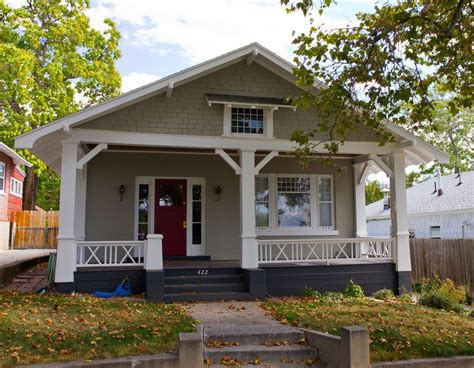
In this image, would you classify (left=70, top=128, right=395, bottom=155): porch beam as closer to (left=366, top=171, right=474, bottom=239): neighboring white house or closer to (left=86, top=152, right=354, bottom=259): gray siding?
(left=86, top=152, right=354, bottom=259): gray siding

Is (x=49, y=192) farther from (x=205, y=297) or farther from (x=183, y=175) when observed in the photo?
(x=205, y=297)

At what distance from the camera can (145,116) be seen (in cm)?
1033

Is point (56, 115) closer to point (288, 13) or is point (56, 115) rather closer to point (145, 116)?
point (145, 116)

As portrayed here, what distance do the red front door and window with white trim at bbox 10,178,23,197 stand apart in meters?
15.8

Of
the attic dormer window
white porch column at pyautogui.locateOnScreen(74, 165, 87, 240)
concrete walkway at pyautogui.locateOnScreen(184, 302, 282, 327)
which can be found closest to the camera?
concrete walkway at pyautogui.locateOnScreen(184, 302, 282, 327)

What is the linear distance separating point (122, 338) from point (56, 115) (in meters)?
18.9

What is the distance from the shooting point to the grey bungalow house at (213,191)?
1000 centimetres

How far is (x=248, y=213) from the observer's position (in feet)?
34.6

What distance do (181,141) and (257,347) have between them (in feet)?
17.6

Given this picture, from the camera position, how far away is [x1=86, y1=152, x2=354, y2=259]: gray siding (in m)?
12.2

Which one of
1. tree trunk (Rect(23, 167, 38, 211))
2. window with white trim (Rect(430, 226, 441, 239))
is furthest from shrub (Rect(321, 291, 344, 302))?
tree trunk (Rect(23, 167, 38, 211))

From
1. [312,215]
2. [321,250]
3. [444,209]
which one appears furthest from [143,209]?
[444,209]

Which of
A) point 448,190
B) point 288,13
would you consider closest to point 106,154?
point 288,13

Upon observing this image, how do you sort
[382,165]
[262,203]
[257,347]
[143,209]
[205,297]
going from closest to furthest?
[257,347]
[205,297]
[382,165]
[143,209]
[262,203]
